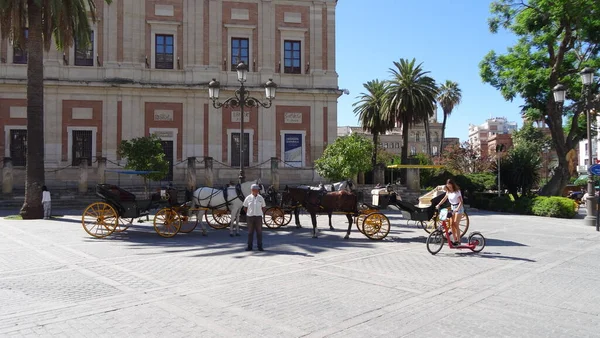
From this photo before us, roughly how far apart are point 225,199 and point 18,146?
2080cm

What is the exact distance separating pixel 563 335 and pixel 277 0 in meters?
29.2

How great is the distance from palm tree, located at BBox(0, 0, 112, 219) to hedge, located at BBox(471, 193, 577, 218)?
22389mm

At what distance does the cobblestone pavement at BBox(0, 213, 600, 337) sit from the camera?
524 centimetres

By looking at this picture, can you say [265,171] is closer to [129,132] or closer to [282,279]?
[129,132]

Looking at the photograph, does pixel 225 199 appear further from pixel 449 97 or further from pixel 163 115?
pixel 449 97

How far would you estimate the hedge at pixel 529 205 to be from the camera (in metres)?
21.0

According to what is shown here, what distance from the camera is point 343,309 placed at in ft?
19.5

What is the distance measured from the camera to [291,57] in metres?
30.8

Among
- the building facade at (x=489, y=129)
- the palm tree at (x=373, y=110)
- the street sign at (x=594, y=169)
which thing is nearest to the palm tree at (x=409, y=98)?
the palm tree at (x=373, y=110)

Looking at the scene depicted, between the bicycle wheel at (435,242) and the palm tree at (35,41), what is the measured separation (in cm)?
1517

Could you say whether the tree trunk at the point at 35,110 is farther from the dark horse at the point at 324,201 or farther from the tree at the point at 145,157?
the dark horse at the point at 324,201

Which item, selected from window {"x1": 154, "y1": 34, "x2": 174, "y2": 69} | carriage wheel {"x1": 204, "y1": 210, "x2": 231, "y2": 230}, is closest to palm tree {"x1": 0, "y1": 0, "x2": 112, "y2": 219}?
carriage wheel {"x1": 204, "y1": 210, "x2": 231, "y2": 230}

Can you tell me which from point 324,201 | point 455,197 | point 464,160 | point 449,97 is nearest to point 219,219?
point 324,201

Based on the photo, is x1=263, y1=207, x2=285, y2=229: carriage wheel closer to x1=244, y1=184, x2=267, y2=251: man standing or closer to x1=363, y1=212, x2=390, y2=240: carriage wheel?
x1=363, y1=212, x2=390, y2=240: carriage wheel
